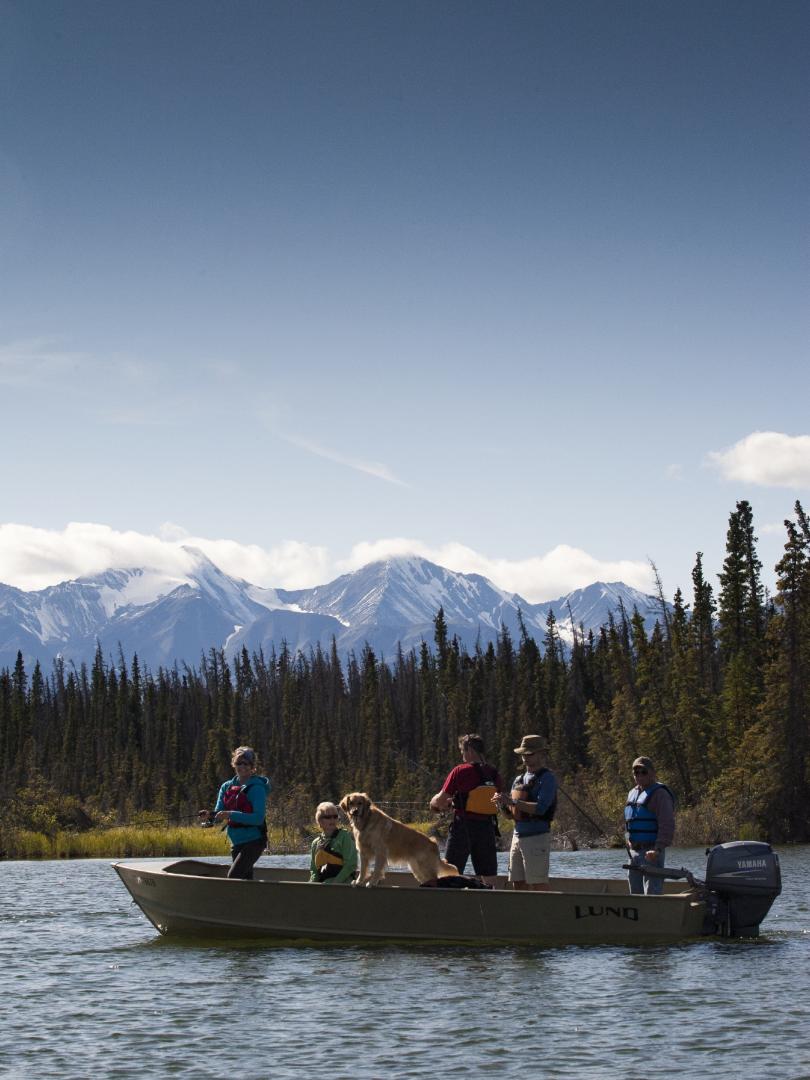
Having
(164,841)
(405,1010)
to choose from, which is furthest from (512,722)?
(405,1010)

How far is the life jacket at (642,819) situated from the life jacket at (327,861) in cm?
358

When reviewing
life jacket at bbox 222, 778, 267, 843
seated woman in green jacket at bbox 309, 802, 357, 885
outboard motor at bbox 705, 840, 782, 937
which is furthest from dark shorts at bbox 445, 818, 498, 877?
outboard motor at bbox 705, 840, 782, 937

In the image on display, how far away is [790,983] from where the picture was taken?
13273 mm

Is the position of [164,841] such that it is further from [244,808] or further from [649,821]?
[649,821]

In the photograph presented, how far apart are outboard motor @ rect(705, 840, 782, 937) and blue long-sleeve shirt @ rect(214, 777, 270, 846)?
541 centimetres

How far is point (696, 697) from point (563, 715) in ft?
76.8

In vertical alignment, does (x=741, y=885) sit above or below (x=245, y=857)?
below

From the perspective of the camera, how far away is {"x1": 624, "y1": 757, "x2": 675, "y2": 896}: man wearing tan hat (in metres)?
15.4

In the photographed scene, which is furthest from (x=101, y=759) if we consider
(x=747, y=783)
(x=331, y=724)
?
(x=747, y=783)

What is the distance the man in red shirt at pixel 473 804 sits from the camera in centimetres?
1516

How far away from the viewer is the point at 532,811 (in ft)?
48.1

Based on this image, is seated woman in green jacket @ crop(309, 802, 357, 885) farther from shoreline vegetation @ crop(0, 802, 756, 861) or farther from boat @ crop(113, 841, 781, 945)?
shoreline vegetation @ crop(0, 802, 756, 861)

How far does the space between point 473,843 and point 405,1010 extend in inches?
145

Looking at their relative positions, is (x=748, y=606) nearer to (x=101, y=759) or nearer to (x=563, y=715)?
(x=563, y=715)
